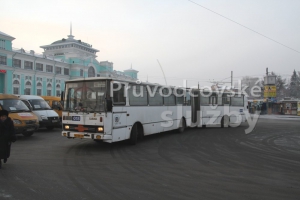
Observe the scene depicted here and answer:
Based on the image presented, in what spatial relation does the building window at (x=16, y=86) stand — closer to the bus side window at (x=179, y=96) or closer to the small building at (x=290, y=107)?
the bus side window at (x=179, y=96)

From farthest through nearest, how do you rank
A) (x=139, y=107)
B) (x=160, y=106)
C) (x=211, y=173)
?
(x=160, y=106), (x=139, y=107), (x=211, y=173)

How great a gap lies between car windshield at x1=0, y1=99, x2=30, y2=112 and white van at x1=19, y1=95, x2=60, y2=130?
1975 millimetres

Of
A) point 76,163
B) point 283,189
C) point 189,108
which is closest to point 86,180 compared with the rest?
point 76,163

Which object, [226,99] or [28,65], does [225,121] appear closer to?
[226,99]

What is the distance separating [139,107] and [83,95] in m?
2.80

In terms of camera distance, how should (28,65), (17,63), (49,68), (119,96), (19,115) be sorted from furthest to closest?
1. (49,68)
2. (28,65)
3. (17,63)
4. (19,115)
5. (119,96)

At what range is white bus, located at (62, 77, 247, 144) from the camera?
9.77 m

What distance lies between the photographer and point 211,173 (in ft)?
23.0

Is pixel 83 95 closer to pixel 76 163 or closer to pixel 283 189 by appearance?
pixel 76 163

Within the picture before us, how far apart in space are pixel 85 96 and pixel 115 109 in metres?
1.30

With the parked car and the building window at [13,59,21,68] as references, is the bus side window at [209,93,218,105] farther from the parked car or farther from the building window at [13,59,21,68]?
the building window at [13,59,21,68]

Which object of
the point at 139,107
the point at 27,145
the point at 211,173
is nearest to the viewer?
the point at 211,173

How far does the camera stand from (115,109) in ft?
33.2

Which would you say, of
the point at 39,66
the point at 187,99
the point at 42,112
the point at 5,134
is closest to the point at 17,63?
the point at 39,66
